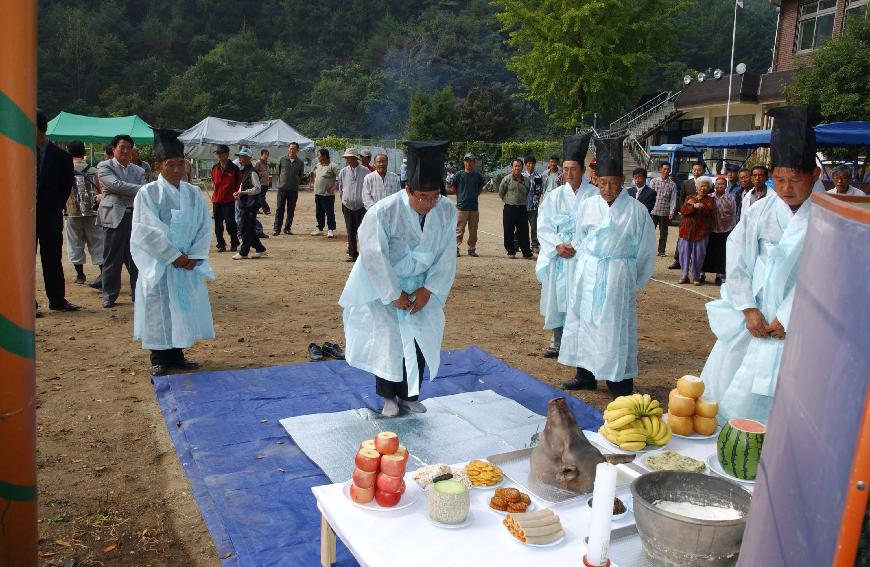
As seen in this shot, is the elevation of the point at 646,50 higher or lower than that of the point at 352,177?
higher

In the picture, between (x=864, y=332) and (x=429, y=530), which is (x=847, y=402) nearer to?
(x=864, y=332)

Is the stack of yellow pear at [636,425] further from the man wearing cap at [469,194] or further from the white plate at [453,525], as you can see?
the man wearing cap at [469,194]

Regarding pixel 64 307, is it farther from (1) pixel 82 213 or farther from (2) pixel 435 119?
(2) pixel 435 119

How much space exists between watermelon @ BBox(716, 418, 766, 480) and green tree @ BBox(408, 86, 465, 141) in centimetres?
3886

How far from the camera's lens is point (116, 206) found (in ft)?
24.9

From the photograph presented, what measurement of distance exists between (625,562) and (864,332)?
157cm

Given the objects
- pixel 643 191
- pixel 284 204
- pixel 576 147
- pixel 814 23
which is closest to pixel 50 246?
pixel 576 147

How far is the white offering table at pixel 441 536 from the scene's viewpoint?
227 centimetres

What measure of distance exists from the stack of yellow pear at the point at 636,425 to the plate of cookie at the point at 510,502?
652 mm

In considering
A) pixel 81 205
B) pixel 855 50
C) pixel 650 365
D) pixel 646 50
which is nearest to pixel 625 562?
pixel 650 365

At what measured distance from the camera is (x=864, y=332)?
0.91m

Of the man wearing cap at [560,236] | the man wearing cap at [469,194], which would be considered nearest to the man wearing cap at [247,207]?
the man wearing cap at [469,194]

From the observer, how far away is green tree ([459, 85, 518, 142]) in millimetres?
45906

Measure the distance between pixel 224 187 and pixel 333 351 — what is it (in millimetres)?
6421
